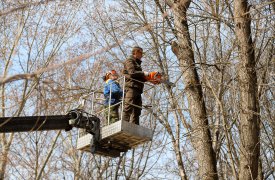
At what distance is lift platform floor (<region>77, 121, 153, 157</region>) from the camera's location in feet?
24.0

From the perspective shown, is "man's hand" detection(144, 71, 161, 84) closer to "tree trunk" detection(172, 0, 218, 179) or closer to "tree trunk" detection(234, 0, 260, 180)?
"tree trunk" detection(172, 0, 218, 179)

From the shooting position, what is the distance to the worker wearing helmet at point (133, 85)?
7855 mm

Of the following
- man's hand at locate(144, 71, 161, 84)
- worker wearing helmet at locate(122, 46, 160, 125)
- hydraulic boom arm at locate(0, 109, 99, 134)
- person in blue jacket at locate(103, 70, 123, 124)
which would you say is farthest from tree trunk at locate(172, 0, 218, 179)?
A: hydraulic boom arm at locate(0, 109, 99, 134)

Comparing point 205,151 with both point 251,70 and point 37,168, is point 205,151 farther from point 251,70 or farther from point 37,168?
point 37,168

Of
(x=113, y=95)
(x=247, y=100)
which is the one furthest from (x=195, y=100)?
(x=113, y=95)

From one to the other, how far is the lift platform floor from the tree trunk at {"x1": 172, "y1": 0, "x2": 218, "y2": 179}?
1.25 m

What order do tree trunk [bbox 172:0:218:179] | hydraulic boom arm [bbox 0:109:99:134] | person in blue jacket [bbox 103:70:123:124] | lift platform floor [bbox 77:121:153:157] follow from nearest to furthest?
lift platform floor [bbox 77:121:153:157]
hydraulic boom arm [bbox 0:109:99:134]
person in blue jacket [bbox 103:70:123:124]
tree trunk [bbox 172:0:218:179]

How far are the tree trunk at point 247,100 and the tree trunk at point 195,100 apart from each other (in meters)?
0.74

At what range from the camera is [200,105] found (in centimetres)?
888

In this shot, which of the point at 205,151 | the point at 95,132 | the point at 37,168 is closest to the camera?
the point at 95,132

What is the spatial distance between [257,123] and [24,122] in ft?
12.6

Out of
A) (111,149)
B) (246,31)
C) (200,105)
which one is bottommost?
(111,149)

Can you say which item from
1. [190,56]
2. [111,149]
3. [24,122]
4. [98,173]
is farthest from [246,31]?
[98,173]

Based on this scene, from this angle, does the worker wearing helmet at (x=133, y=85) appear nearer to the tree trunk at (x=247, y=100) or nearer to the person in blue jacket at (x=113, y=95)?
the person in blue jacket at (x=113, y=95)
